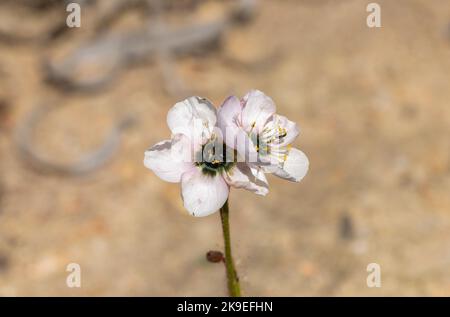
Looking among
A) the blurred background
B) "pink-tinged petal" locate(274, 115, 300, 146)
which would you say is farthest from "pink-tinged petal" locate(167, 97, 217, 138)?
the blurred background

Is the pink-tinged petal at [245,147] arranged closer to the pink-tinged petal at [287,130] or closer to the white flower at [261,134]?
the white flower at [261,134]

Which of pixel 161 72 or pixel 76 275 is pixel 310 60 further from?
pixel 76 275

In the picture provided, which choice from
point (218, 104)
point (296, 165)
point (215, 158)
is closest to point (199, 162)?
point (215, 158)

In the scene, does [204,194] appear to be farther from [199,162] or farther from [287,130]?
[287,130]

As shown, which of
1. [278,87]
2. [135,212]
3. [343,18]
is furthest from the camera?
[343,18]
